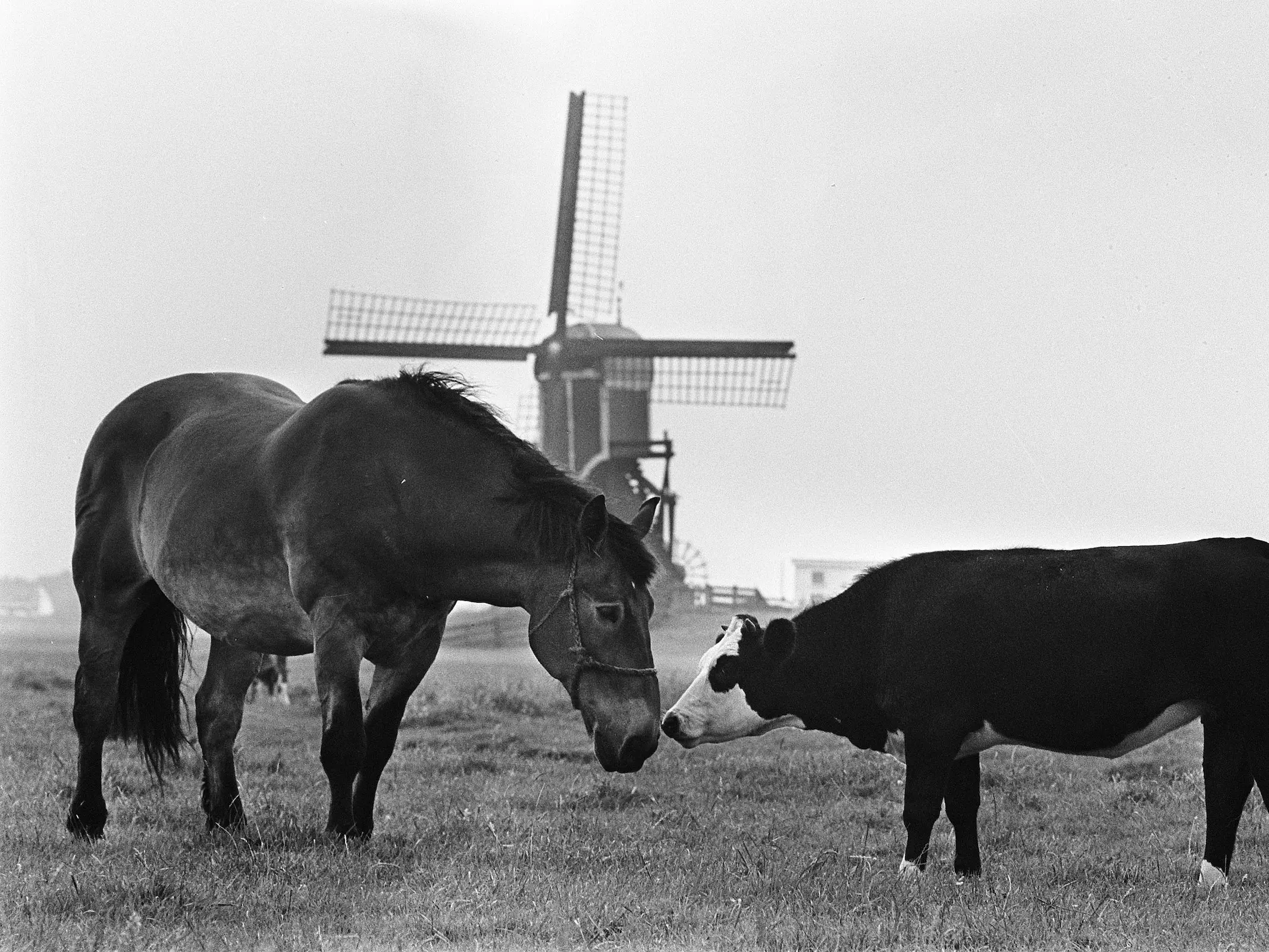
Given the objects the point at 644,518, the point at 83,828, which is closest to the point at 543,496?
the point at 644,518

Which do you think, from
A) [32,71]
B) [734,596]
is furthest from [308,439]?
[734,596]

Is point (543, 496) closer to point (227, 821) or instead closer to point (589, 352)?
point (227, 821)

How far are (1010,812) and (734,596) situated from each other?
15502mm

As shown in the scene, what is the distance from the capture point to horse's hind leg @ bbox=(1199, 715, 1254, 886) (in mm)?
6391

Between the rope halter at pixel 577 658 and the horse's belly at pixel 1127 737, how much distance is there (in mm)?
1586

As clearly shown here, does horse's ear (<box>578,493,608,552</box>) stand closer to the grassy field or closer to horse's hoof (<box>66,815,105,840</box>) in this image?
the grassy field

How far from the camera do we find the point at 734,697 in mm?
7707

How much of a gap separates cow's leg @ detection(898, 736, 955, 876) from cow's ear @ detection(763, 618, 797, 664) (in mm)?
1042

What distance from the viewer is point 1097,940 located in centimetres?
511

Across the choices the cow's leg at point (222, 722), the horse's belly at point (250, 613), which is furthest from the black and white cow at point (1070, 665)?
the cow's leg at point (222, 722)

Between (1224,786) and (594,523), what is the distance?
3.04m

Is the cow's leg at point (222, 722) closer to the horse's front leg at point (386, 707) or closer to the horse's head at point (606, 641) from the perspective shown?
the horse's front leg at point (386, 707)

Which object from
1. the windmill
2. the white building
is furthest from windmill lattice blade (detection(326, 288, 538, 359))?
the white building

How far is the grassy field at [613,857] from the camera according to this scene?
17.0ft
